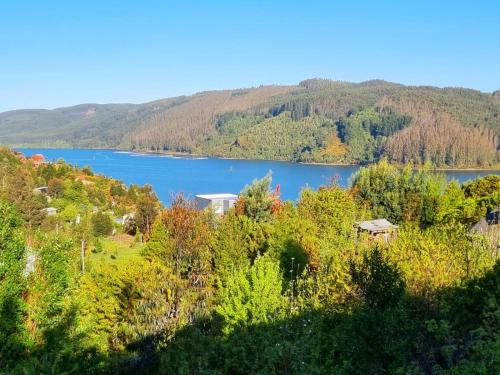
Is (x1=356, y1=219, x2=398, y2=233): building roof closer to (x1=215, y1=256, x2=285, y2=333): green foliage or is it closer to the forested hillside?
the forested hillside

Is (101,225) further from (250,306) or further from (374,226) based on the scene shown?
(250,306)

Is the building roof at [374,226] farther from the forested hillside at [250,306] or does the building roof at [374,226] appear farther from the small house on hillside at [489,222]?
the forested hillside at [250,306]

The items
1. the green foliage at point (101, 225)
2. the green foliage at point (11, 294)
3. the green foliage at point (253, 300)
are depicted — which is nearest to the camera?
the green foliage at point (11, 294)

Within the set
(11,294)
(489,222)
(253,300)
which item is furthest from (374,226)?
(11,294)

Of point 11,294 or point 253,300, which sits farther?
point 253,300

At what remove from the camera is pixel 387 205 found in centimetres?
3831

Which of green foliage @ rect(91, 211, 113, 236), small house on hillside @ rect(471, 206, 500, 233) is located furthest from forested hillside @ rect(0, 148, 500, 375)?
green foliage @ rect(91, 211, 113, 236)

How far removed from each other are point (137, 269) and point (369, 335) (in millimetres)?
9478

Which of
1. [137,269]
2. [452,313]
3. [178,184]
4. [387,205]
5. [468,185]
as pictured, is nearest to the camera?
[452,313]

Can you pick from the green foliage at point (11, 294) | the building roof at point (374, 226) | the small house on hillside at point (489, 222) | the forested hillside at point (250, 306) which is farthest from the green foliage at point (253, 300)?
the small house on hillside at point (489, 222)

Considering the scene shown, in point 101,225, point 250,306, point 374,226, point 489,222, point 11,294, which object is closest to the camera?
point 11,294

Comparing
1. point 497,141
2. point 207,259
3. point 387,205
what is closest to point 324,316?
point 207,259

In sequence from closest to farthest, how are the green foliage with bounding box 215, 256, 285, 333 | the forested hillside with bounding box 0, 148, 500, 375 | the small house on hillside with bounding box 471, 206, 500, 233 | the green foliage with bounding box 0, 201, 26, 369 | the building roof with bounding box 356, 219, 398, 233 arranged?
the forested hillside with bounding box 0, 148, 500, 375 → the green foliage with bounding box 0, 201, 26, 369 → the green foliage with bounding box 215, 256, 285, 333 → the small house on hillside with bounding box 471, 206, 500, 233 → the building roof with bounding box 356, 219, 398, 233

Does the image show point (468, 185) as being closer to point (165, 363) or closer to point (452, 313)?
point (452, 313)
